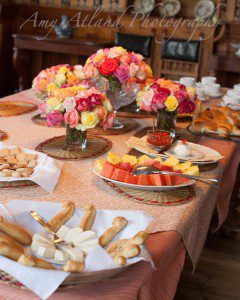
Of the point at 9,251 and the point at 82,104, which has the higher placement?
the point at 82,104

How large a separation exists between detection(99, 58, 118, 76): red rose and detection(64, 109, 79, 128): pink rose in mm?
440

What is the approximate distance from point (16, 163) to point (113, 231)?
0.57 meters

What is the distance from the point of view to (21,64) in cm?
566

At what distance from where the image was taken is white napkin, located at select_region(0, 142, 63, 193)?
61.3 inches

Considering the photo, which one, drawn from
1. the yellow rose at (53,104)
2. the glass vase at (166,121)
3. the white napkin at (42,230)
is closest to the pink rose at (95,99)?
the yellow rose at (53,104)

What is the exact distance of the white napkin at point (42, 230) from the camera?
1.01 meters

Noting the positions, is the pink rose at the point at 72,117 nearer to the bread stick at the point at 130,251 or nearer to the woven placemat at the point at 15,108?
the woven placemat at the point at 15,108

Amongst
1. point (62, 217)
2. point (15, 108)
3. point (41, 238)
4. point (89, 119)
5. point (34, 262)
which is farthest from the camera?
point (15, 108)

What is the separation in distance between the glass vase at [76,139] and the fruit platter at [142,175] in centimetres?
27

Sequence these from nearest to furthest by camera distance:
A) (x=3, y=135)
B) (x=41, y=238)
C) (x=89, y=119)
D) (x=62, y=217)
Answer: (x=41, y=238), (x=62, y=217), (x=89, y=119), (x=3, y=135)

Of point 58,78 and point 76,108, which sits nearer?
point 76,108

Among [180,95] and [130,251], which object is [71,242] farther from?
[180,95]

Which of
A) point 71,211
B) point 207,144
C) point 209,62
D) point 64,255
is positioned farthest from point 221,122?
point 209,62

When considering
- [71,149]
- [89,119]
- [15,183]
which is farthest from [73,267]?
[71,149]
